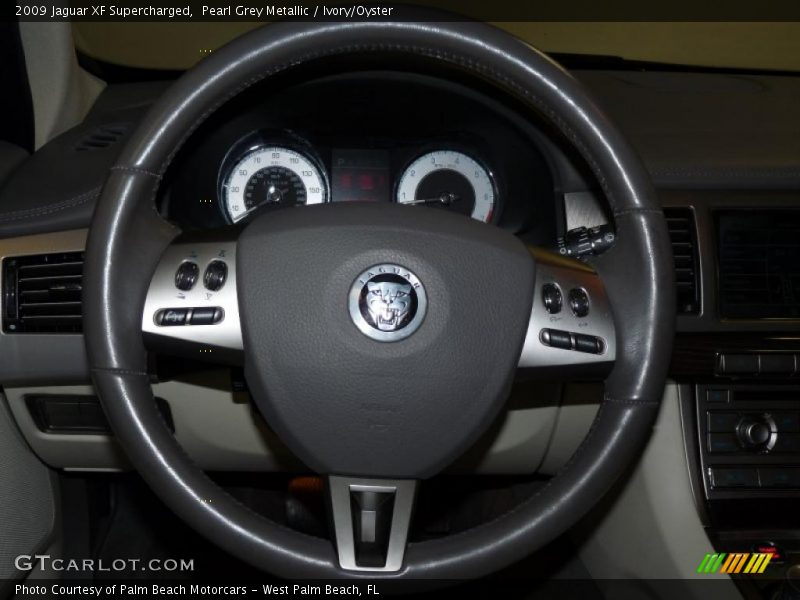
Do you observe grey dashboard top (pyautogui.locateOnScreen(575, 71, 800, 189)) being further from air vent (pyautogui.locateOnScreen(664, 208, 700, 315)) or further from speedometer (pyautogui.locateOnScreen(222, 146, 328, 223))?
speedometer (pyautogui.locateOnScreen(222, 146, 328, 223))

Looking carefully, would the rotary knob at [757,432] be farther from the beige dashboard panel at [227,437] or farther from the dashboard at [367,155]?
the dashboard at [367,155]

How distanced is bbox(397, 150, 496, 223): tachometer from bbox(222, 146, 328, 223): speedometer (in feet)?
0.51

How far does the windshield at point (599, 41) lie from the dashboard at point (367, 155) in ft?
0.85

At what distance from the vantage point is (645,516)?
1478 millimetres

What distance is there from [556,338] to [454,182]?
52cm

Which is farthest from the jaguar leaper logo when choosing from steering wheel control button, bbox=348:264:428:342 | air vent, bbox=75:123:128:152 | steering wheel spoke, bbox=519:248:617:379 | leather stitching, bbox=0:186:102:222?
air vent, bbox=75:123:128:152

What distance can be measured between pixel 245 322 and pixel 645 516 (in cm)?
90

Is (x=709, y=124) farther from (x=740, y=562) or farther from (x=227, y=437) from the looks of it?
(x=227, y=437)

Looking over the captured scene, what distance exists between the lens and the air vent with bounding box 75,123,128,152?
136 cm

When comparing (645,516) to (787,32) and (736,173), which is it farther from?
(787,32)
